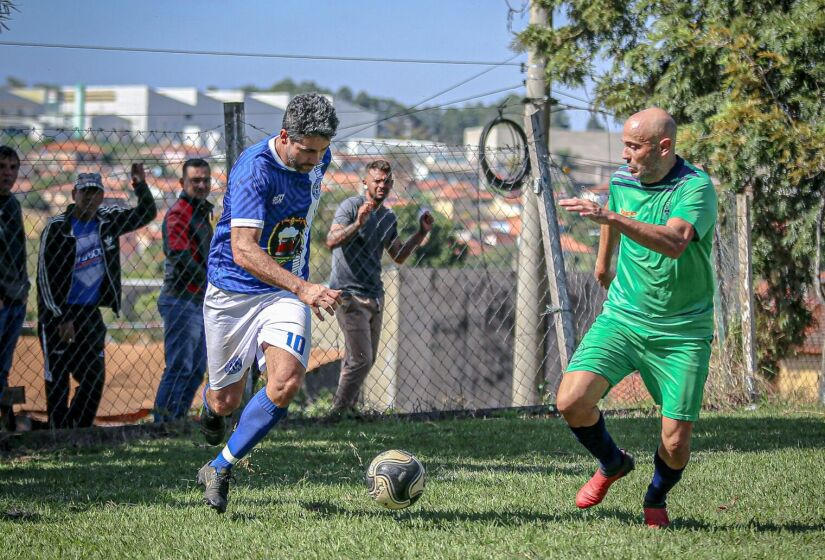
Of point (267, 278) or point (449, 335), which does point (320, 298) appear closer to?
point (267, 278)

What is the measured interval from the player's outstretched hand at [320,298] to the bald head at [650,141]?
59.4 inches

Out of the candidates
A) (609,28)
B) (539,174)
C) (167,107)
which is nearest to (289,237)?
(539,174)

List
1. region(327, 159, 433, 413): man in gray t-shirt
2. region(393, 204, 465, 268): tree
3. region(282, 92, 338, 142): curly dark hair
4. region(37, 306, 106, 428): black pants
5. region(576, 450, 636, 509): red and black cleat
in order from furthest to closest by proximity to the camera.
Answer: region(393, 204, 465, 268): tree → region(327, 159, 433, 413): man in gray t-shirt → region(37, 306, 106, 428): black pants → region(282, 92, 338, 142): curly dark hair → region(576, 450, 636, 509): red and black cleat

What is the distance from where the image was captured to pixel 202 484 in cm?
560

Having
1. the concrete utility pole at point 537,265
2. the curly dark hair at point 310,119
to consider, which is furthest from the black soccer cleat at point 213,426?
the concrete utility pole at point 537,265

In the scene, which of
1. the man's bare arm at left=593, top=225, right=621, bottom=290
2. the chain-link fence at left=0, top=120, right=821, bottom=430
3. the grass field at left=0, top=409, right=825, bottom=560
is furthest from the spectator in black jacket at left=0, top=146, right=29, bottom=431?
the man's bare arm at left=593, top=225, right=621, bottom=290

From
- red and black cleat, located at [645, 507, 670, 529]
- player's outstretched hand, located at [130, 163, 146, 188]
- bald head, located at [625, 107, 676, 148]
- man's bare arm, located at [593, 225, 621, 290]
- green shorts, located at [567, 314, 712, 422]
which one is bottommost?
red and black cleat, located at [645, 507, 670, 529]

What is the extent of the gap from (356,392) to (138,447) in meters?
2.00

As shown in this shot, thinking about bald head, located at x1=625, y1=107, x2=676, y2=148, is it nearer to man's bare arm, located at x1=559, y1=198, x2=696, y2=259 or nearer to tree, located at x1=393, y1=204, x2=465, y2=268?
man's bare arm, located at x1=559, y1=198, x2=696, y2=259

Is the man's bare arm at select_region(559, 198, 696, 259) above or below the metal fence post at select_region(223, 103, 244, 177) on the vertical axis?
below

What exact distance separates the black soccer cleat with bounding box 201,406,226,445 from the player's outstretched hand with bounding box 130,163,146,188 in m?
→ 2.63

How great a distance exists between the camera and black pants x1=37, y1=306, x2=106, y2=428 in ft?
25.9

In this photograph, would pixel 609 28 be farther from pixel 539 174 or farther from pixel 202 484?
pixel 202 484

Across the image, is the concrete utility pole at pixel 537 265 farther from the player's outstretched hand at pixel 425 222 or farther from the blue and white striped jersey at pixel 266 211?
the blue and white striped jersey at pixel 266 211
